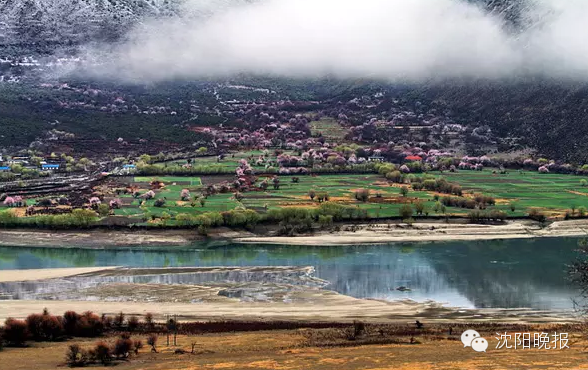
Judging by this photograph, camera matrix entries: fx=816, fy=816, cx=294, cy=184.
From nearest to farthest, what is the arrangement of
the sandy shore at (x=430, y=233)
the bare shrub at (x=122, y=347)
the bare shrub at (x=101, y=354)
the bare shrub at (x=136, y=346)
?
the bare shrub at (x=101, y=354) → the bare shrub at (x=122, y=347) → the bare shrub at (x=136, y=346) → the sandy shore at (x=430, y=233)

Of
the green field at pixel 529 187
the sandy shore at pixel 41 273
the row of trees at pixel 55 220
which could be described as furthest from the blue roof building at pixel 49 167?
the sandy shore at pixel 41 273

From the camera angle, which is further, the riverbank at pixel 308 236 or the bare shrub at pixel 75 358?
the riverbank at pixel 308 236

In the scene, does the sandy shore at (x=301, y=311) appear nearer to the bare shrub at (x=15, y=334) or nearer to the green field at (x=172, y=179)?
the bare shrub at (x=15, y=334)

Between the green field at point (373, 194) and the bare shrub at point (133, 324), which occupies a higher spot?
the green field at point (373, 194)

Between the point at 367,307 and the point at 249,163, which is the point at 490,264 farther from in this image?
the point at 249,163

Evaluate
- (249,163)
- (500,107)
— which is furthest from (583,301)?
(500,107)

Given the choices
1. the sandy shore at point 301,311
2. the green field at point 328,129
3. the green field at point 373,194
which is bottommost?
the sandy shore at point 301,311

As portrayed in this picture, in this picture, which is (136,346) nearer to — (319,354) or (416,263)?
(319,354)
